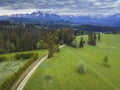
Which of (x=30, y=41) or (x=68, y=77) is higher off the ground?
(x=30, y=41)

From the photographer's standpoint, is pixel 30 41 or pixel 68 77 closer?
→ pixel 68 77

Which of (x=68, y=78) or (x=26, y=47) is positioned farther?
(x=26, y=47)

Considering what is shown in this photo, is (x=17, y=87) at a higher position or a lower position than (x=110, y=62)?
higher

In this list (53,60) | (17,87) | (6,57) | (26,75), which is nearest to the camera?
(17,87)

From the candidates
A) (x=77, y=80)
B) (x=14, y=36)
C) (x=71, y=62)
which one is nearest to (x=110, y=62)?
(x=71, y=62)

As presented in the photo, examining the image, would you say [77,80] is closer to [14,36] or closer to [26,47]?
[26,47]

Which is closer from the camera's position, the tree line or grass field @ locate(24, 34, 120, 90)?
grass field @ locate(24, 34, 120, 90)

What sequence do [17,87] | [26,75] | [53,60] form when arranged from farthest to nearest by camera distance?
[53,60] < [26,75] < [17,87]

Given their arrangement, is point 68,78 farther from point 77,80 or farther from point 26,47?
point 26,47

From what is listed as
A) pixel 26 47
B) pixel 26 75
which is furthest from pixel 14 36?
pixel 26 75

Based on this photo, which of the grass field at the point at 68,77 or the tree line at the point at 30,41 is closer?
the grass field at the point at 68,77
